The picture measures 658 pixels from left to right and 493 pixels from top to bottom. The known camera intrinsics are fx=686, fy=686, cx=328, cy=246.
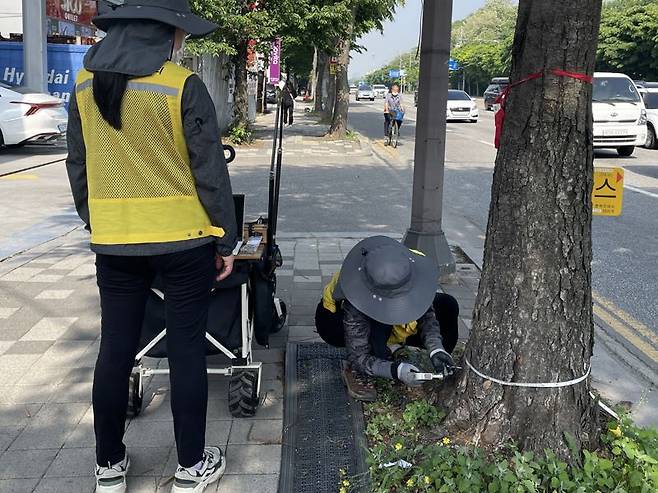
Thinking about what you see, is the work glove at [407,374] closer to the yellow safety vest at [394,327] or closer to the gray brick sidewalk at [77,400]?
the yellow safety vest at [394,327]

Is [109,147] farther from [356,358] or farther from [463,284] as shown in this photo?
[463,284]

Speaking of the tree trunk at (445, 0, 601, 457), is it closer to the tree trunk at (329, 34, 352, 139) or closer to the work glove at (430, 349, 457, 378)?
the work glove at (430, 349, 457, 378)

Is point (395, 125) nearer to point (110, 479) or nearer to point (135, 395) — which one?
point (135, 395)

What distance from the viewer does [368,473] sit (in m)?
2.83

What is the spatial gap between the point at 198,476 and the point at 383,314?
107 centimetres

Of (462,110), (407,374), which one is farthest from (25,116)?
(462,110)

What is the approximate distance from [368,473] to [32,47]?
1622cm

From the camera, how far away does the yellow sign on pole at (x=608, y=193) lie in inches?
143

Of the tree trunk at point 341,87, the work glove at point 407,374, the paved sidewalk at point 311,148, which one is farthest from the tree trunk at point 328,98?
the work glove at point 407,374

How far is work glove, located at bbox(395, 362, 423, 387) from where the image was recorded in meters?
3.15

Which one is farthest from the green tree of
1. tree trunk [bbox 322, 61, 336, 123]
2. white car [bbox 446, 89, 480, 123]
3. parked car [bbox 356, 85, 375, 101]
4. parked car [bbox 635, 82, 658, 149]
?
parked car [bbox 635, 82, 658, 149]

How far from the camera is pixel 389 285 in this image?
3.14m

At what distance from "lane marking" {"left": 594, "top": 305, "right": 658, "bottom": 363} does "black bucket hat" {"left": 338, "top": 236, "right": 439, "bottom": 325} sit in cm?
212

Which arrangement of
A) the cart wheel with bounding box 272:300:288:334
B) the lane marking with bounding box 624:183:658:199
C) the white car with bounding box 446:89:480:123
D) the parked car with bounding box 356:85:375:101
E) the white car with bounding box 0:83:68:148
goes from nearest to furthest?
1. the cart wheel with bounding box 272:300:288:334
2. the lane marking with bounding box 624:183:658:199
3. the white car with bounding box 0:83:68:148
4. the white car with bounding box 446:89:480:123
5. the parked car with bounding box 356:85:375:101
